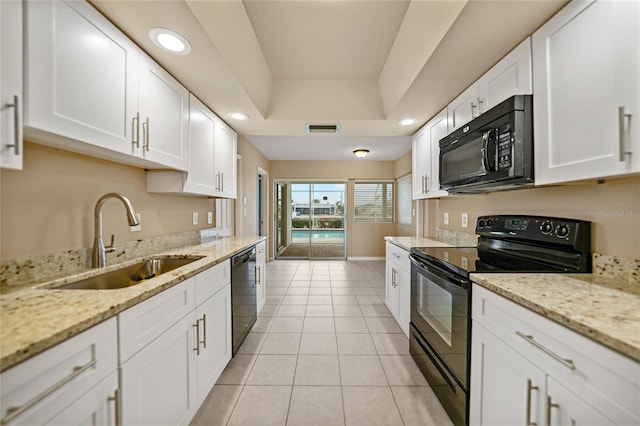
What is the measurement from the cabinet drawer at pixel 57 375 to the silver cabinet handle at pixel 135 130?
3.47 feet

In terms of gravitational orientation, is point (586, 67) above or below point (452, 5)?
below

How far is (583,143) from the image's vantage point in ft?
3.64

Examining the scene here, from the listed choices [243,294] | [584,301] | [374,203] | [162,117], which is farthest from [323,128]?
[374,203]

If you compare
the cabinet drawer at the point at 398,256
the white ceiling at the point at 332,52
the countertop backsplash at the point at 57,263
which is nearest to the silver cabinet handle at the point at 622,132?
the white ceiling at the point at 332,52

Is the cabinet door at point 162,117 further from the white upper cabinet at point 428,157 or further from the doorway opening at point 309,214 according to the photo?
the doorway opening at point 309,214

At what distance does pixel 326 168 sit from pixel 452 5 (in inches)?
183

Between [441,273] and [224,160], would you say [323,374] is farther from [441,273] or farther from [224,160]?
[224,160]

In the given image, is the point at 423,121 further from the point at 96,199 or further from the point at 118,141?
the point at 96,199

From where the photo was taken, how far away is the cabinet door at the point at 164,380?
3.04 ft

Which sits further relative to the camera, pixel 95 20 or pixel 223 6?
pixel 223 6

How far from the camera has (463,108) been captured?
2.00 meters

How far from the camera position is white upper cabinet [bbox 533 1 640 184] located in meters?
0.94

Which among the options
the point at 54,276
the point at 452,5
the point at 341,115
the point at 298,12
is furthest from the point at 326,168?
the point at 54,276

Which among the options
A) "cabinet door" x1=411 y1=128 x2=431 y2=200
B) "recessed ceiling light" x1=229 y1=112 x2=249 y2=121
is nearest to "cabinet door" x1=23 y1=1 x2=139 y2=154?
"recessed ceiling light" x1=229 y1=112 x2=249 y2=121
